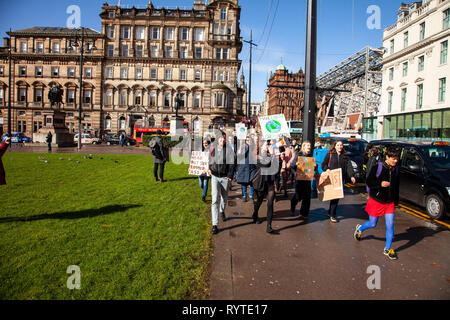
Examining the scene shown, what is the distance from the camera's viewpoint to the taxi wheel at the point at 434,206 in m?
7.11

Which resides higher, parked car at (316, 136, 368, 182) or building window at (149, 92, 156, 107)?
building window at (149, 92, 156, 107)

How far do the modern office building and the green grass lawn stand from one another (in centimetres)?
2729

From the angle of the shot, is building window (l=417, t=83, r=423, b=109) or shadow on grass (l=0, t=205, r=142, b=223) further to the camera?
building window (l=417, t=83, r=423, b=109)

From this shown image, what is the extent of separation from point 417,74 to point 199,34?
37.6m

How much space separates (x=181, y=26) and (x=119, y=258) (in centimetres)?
5593

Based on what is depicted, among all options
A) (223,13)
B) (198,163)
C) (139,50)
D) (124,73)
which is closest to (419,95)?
(198,163)

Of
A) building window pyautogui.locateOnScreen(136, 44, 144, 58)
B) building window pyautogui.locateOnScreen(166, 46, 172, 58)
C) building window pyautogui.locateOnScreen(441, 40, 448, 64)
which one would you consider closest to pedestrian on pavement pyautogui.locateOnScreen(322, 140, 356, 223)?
building window pyautogui.locateOnScreen(441, 40, 448, 64)

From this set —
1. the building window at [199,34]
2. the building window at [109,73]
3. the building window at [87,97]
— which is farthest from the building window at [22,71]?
the building window at [199,34]

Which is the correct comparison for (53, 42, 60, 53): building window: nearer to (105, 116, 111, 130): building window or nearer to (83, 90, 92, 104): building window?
(83, 90, 92, 104): building window

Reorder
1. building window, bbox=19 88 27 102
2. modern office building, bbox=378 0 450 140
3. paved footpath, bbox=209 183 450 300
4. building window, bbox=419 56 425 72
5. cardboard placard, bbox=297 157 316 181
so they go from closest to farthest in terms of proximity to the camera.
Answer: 1. paved footpath, bbox=209 183 450 300
2. cardboard placard, bbox=297 157 316 181
3. modern office building, bbox=378 0 450 140
4. building window, bbox=419 56 425 72
5. building window, bbox=19 88 27 102

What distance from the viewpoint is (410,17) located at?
3036cm

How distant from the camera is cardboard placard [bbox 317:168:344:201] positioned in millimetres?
6695
